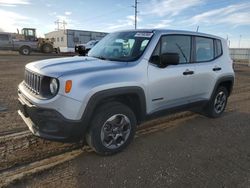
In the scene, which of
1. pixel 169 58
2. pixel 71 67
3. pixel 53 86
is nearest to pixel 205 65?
pixel 169 58

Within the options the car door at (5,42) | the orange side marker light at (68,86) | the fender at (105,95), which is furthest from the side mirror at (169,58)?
the car door at (5,42)

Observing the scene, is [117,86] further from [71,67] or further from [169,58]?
[169,58]

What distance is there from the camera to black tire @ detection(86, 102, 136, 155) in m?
3.38

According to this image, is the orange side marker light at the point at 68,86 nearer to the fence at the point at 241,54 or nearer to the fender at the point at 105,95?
the fender at the point at 105,95

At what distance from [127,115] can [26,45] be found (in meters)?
26.4

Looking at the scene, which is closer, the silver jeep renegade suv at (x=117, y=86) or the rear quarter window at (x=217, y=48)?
the silver jeep renegade suv at (x=117, y=86)

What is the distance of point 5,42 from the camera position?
2605 cm

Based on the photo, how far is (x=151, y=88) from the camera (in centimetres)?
378

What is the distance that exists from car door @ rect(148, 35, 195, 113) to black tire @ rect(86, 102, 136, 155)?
50 cm

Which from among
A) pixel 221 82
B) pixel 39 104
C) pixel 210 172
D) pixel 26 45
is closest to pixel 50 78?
pixel 39 104

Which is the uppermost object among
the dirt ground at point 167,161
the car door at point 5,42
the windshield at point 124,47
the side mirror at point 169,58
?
the car door at point 5,42

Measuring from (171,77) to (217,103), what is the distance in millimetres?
2210

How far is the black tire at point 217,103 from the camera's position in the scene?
5430mm

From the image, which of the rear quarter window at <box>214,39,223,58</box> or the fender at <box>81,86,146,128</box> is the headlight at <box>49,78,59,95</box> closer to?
the fender at <box>81,86,146,128</box>
